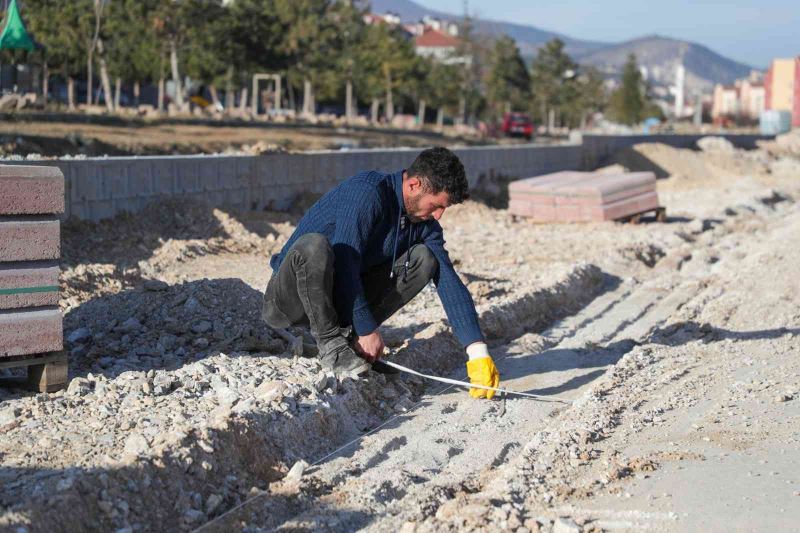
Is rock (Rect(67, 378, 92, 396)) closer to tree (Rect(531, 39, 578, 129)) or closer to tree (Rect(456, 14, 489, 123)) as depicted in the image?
tree (Rect(456, 14, 489, 123))

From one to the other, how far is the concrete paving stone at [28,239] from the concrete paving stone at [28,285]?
0.05 m

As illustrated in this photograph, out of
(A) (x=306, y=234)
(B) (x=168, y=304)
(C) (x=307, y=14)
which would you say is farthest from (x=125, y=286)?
(C) (x=307, y=14)

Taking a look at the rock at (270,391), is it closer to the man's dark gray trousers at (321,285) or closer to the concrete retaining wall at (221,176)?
the man's dark gray trousers at (321,285)

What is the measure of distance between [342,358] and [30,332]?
1.68 m

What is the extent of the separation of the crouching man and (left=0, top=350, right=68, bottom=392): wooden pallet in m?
1.16

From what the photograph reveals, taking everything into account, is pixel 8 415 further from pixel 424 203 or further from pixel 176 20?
pixel 176 20

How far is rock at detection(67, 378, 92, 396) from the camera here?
18.9 ft

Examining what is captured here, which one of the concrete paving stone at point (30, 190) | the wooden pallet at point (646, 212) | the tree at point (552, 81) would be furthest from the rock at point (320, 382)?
the tree at point (552, 81)

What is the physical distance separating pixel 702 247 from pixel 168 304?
9.99 m

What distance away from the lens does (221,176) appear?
44.2ft

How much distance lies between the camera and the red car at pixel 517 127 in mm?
53625

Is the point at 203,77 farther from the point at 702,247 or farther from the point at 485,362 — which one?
the point at 485,362

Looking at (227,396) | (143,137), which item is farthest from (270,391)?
(143,137)

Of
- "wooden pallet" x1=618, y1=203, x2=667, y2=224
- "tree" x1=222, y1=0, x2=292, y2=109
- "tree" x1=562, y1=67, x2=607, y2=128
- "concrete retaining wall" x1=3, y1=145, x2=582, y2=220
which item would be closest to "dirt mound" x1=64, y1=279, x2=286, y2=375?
"concrete retaining wall" x1=3, y1=145, x2=582, y2=220
